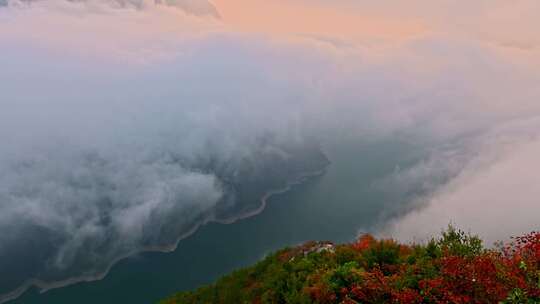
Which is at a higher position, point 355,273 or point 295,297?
point 355,273

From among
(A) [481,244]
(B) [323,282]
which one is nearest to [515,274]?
(A) [481,244]

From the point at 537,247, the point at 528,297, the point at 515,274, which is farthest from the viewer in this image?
the point at 537,247

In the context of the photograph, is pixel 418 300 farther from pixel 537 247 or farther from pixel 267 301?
pixel 267 301

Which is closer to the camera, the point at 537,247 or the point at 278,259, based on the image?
the point at 537,247

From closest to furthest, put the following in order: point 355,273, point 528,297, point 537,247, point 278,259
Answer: point 528,297, point 537,247, point 355,273, point 278,259

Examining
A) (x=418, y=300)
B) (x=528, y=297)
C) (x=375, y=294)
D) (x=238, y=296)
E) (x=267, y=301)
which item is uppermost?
(x=528, y=297)

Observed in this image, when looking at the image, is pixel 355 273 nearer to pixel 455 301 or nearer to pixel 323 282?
pixel 323 282
